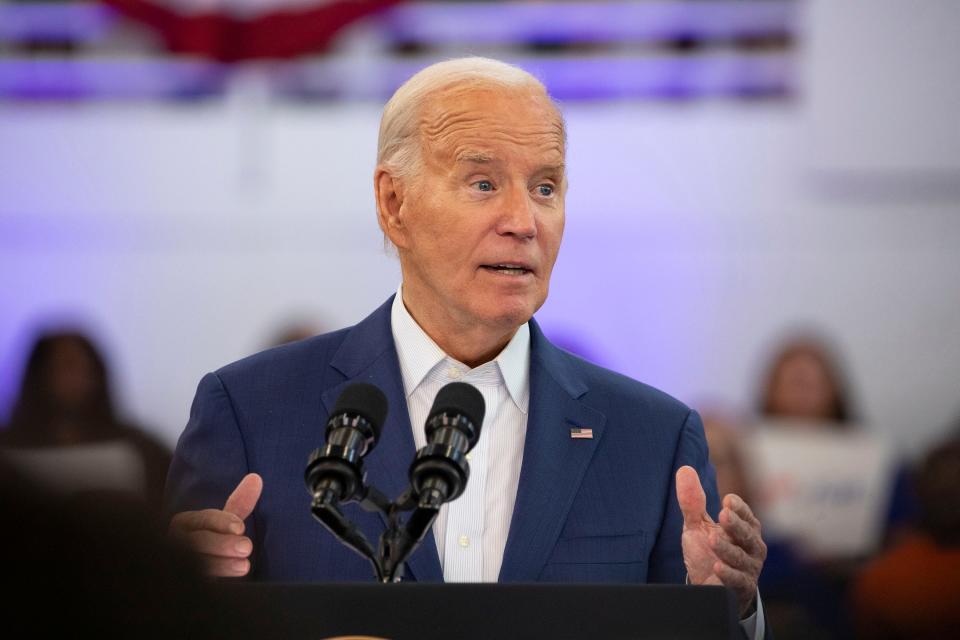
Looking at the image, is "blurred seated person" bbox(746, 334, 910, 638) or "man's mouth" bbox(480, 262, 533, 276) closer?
"man's mouth" bbox(480, 262, 533, 276)

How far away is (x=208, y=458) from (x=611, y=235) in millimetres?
4570

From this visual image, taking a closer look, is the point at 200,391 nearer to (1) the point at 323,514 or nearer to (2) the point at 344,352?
(2) the point at 344,352

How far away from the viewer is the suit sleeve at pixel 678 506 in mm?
2268

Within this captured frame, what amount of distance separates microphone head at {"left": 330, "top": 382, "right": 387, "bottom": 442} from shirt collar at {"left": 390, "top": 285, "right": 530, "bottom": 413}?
1.91 ft

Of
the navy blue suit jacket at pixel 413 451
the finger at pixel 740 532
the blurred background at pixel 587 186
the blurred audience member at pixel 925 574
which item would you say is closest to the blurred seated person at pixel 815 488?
the blurred audience member at pixel 925 574

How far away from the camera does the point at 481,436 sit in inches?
92.4

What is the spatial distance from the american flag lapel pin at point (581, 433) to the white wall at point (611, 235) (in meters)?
4.20

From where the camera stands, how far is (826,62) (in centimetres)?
664

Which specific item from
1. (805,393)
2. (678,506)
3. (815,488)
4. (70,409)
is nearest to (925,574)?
(815,488)

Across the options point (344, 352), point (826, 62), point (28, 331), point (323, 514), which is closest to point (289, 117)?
point (28, 331)

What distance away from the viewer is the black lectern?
1678mm

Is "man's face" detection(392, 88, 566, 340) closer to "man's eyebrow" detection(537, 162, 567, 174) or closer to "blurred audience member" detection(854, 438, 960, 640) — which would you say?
"man's eyebrow" detection(537, 162, 567, 174)

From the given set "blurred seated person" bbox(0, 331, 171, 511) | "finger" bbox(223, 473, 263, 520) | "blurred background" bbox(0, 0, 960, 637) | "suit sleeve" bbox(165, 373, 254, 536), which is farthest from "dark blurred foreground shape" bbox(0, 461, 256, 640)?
"blurred background" bbox(0, 0, 960, 637)

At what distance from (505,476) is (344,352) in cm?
36
